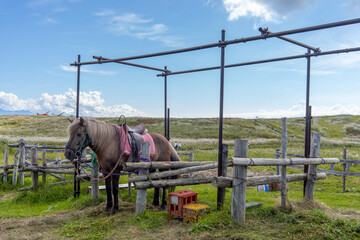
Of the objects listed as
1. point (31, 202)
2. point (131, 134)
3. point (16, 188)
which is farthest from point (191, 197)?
point (16, 188)

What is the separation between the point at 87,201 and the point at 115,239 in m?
3.01

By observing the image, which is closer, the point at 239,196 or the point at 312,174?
the point at 239,196

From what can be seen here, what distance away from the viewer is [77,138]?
621 centimetres

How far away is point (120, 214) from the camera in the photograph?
6426 mm

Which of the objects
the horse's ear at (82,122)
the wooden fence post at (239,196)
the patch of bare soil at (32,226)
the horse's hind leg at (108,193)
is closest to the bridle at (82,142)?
the horse's ear at (82,122)

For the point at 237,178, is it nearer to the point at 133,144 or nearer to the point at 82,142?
the point at 133,144

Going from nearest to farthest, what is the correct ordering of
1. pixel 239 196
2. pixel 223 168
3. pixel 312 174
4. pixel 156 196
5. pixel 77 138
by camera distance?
pixel 239 196
pixel 223 168
pixel 77 138
pixel 312 174
pixel 156 196

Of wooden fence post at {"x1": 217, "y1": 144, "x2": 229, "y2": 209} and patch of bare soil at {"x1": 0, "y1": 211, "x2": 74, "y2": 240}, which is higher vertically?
wooden fence post at {"x1": 217, "y1": 144, "x2": 229, "y2": 209}

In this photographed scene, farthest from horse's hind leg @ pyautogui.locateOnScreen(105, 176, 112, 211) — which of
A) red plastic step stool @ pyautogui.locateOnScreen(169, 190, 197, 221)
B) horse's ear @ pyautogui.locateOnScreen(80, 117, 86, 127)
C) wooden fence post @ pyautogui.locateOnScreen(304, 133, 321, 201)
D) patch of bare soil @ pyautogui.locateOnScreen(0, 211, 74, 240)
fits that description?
wooden fence post @ pyautogui.locateOnScreen(304, 133, 321, 201)

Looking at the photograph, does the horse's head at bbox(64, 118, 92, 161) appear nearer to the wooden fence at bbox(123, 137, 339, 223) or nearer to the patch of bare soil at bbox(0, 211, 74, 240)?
the wooden fence at bbox(123, 137, 339, 223)

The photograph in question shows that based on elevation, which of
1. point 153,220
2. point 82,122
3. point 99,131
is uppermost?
point 82,122

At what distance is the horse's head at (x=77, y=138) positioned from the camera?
20.0 feet

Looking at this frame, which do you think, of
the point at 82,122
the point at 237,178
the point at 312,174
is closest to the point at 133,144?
the point at 82,122

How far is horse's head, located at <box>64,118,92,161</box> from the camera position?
6.08 m
